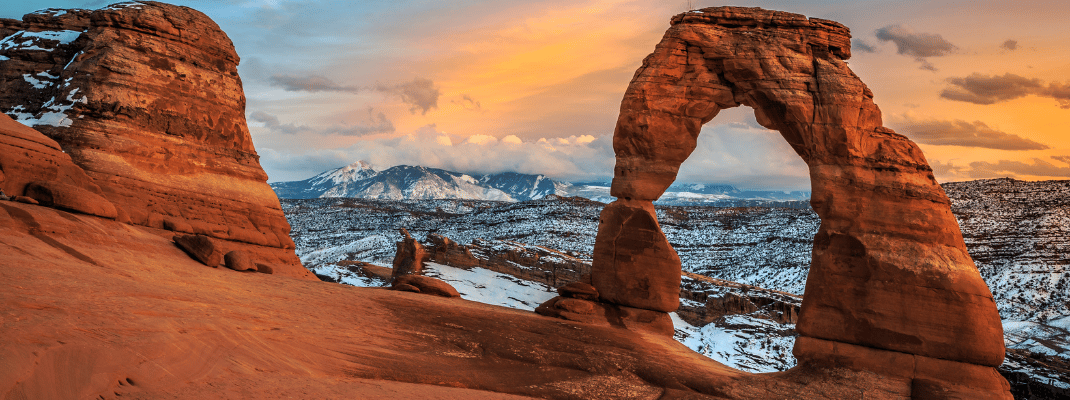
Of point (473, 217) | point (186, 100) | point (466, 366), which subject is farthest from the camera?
point (473, 217)

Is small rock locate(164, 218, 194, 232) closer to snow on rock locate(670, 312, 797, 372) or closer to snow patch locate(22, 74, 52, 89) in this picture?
snow patch locate(22, 74, 52, 89)

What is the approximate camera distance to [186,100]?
23875mm

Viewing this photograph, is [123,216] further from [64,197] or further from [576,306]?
[576,306]

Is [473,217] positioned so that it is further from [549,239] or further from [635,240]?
[635,240]

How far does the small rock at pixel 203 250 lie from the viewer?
18031 mm

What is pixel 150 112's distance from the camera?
893 inches

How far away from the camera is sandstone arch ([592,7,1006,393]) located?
53.7 ft

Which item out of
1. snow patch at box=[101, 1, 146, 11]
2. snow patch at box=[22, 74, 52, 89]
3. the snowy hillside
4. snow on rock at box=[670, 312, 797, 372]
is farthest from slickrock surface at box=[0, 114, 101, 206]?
the snowy hillside

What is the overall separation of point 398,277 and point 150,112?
9691 mm

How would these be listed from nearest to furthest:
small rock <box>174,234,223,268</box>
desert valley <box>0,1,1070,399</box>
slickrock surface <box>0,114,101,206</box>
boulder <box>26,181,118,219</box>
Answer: desert valley <box>0,1,1070,399</box>
boulder <box>26,181,118,219</box>
slickrock surface <box>0,114,101,206</box>
small rock <box>174,234,223,268</box>

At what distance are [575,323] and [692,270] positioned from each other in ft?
175

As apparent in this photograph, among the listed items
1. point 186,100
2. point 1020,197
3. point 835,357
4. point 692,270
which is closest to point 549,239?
point 692,270

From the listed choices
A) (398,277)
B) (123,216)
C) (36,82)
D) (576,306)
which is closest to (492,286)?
(398,277)

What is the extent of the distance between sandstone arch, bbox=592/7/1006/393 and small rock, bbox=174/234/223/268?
36.2ft
